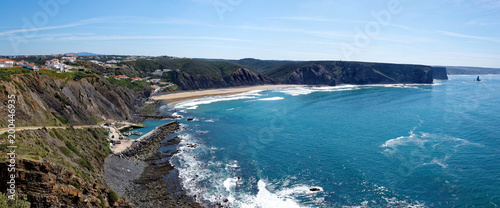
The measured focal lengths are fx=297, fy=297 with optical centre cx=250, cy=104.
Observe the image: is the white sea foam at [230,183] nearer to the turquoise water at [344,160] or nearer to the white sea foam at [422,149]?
the turquoise water at [344,160]

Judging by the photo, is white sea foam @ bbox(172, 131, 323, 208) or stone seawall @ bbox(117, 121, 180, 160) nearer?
white sea foam @ bbox(172, 131, 323, 208)

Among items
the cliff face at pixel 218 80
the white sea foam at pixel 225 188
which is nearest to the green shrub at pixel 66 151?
the white sea foam at pixel 225 188

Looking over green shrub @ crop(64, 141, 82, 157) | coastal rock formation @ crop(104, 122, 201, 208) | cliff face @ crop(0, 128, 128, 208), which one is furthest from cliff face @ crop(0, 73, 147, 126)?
coastal rock formation @ crop(104, 122, 201, 208)

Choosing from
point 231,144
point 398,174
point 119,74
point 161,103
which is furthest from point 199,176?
point 119,74

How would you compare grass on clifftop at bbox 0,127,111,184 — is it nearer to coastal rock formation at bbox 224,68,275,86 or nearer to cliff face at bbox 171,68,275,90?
cliff face at bbox 171,68,275,90

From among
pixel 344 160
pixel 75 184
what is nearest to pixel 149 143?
pixel 75 184

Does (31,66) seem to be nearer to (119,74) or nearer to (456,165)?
(119,74)

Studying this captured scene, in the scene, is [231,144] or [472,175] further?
[231,144]
